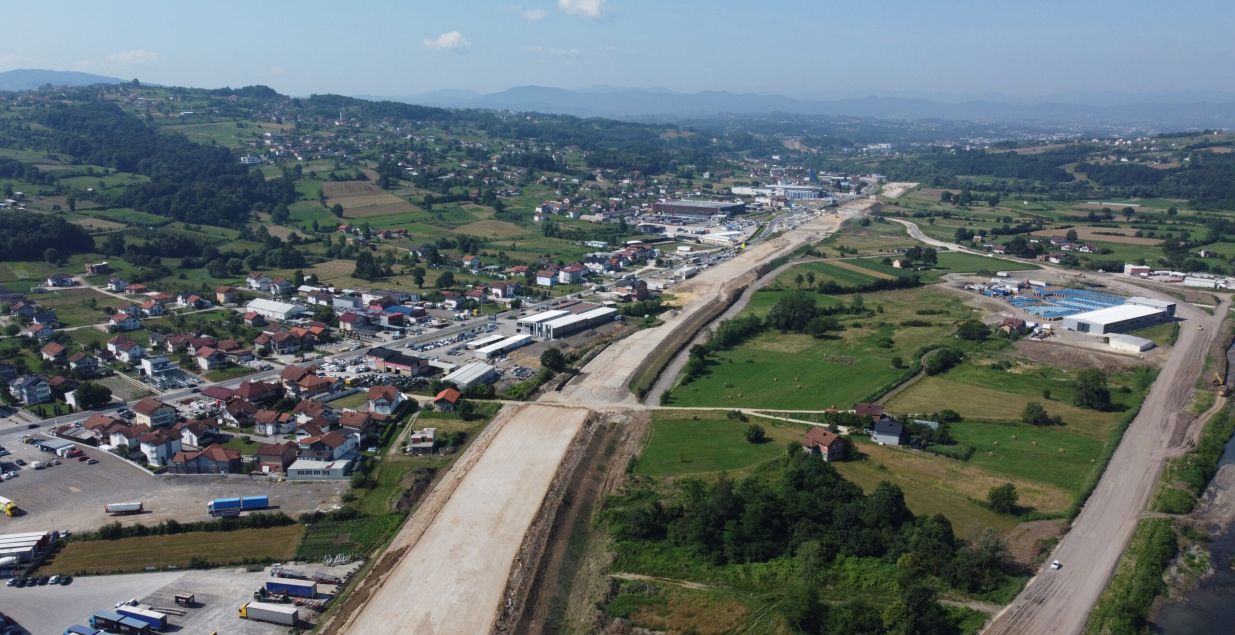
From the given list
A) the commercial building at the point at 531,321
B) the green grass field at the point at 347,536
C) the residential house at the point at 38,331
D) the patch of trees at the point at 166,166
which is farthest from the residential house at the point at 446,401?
the patch of trees at the point at 166,166

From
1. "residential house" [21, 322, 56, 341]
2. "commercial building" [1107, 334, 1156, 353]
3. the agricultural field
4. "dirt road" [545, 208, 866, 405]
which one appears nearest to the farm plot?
"dirt road" [545, 208, 866, 405]

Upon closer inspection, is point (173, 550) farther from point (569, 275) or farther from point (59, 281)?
point (59, 281)

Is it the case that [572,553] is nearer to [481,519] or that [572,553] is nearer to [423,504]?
[481,519]

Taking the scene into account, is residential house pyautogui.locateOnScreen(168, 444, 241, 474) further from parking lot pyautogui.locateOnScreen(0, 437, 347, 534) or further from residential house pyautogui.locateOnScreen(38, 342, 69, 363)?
residential house pyautogui.locateOnScreen(38, 342, 69, 363)

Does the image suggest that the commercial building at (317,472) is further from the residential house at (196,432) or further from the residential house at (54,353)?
the residential house at (54,353)

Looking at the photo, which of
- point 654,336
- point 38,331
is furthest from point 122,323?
point 654,336

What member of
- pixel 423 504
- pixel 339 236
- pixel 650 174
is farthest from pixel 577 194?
pixel 423 504
